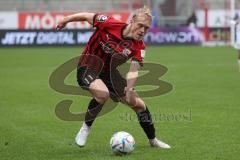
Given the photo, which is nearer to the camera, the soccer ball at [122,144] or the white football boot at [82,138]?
the soccer ball at [122,144]

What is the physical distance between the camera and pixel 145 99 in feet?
45.9

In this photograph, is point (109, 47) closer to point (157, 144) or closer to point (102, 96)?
point (102, 96)

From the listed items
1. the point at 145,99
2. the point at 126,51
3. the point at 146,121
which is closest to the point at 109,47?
the point at 126,51

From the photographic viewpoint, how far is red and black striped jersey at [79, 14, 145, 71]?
7992 mm

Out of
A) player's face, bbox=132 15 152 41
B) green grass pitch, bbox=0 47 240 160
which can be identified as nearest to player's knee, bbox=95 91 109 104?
green grass pitch, bbox=0 47 240 160

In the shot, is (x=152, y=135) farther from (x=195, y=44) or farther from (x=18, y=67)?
(x=195, y=44)

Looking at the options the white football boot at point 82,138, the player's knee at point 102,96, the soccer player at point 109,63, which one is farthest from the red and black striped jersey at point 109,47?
the white football boot at point 82,138

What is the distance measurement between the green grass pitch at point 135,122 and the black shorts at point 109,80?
2.55 ft

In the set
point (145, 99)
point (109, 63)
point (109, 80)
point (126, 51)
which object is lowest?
point (145, 99)

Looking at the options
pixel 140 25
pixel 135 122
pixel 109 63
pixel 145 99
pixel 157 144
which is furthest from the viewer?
pixel 145 99

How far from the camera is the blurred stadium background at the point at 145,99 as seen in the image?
8431 millimetres

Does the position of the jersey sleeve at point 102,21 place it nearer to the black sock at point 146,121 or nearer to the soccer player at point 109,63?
the soccer player at point 109,63

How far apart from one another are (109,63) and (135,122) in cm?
264

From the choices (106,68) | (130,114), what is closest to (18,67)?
(130,114)
